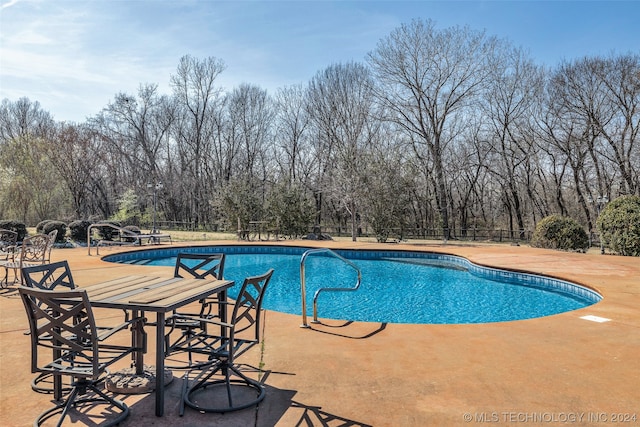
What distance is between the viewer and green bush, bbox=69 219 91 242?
1445cm

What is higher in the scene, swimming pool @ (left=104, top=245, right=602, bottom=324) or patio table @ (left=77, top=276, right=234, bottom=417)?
patio table @ (left=77, top=276, right=234, bottom=417)

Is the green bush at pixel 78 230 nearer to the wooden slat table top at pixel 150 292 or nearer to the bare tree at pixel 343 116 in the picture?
the bare tree at pixel 343 116

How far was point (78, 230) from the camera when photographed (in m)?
14.5

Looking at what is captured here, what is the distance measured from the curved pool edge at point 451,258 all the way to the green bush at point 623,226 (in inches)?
155

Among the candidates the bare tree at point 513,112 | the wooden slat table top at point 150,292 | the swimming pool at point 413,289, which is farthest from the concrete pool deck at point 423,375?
the bare tree at point 513,112

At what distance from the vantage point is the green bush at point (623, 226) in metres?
10.5

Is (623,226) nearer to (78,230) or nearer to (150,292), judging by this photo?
(150,292)

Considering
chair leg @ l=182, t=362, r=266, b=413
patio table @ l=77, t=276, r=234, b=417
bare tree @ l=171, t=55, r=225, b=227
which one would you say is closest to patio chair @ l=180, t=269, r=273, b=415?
chair leg @ l=182, t=362, r=266, b=413

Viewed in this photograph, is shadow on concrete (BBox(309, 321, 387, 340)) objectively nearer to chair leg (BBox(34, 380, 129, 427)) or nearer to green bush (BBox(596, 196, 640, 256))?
chair leg (BBox(34, 380, 129, 427))

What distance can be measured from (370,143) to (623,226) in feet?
38.4

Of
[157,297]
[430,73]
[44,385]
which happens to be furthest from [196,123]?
[157,297]

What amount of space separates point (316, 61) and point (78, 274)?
58.3ft

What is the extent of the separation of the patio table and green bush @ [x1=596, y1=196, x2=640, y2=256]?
11274 millimetres

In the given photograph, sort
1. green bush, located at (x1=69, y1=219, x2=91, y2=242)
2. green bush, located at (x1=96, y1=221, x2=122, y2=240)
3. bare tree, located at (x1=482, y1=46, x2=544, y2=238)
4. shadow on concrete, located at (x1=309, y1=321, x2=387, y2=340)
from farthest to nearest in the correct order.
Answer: bare tree, located at (x1=482, y1=46, x2=544, y2=238), green bush, located at (x1=96, y1=221, x2=122, y2=240), green bush, located at (x1=69, y1=219, x2=91, y2=242), shadow on concrete, located at (x1=309, y1=321, x2=387, y2=340)
